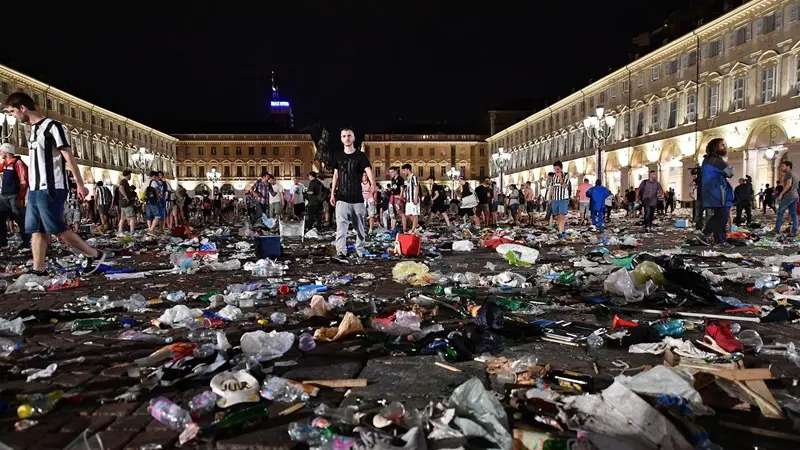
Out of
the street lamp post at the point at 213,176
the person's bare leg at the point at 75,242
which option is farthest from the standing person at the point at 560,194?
the street lamp post at the point at 213,176

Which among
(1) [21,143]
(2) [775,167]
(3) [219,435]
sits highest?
(1) [21,143]

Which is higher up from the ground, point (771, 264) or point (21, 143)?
point (21, 143)

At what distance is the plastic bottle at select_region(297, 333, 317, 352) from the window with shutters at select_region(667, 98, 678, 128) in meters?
40.8

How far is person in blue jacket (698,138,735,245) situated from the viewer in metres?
8.86

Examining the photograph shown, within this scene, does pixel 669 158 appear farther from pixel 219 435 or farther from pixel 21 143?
pixel 21 143

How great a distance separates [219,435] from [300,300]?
2.75 metres

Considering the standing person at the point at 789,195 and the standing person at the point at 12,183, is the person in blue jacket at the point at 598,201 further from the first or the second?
the standing person at the point at 12,183

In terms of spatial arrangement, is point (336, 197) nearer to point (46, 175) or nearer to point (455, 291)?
point (455, 291)

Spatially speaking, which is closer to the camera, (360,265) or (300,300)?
(300,300)

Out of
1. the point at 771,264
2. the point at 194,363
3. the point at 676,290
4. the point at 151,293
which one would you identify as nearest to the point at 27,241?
the point at 151,293

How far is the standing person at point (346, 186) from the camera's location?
810cm

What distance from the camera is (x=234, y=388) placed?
8.18ft

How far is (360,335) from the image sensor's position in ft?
11.8

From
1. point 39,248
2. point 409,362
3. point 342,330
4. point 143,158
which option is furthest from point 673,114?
point 409,362
